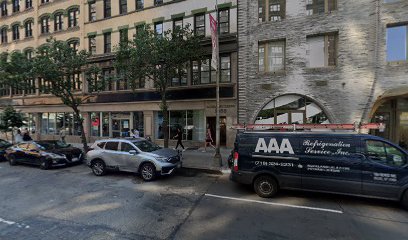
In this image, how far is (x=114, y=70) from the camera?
1928 centimetres

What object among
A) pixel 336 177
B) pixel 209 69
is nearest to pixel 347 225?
pixel 336 177

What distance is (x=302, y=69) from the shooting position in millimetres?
12961

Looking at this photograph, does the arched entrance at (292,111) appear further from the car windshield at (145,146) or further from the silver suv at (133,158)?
the car windshield at (145,146)

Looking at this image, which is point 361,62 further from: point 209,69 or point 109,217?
point 109,217

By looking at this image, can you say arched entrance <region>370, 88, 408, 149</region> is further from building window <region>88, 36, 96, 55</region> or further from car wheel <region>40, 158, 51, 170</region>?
building window <region>88, 36, 96, 55</region>

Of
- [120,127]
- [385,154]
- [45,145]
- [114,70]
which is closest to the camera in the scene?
[385,154]

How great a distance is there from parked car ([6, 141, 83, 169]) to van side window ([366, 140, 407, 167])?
1327cm

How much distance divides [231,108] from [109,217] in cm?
1090

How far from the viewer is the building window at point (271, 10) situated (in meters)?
13.5

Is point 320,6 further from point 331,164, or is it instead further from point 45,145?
point 45,145

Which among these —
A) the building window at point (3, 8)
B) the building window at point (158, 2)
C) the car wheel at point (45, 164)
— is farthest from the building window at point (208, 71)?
the building window at point (3, 8)

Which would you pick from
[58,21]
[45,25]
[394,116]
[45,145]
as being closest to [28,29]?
[45,25]

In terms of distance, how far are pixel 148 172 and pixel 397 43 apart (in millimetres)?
14536

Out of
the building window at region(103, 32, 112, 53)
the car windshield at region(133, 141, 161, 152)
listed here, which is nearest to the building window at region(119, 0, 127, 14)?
the building window at region(103, 32, 112, 53)
